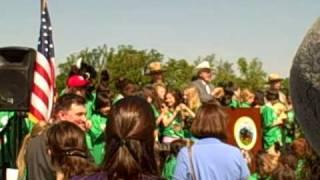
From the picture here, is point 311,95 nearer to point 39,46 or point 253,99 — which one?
point 39,46

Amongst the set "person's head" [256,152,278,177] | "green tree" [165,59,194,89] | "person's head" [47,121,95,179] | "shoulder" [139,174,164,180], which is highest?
"green tree" [165,59,194,89]

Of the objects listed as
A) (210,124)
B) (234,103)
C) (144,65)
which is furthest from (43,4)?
(144,65)

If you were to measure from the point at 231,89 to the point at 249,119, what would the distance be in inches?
47.7

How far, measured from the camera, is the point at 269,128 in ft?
37.1

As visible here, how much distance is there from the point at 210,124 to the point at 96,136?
10.7ft

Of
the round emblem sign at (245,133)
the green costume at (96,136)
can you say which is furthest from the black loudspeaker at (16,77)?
the round emblem sign at (245,133)

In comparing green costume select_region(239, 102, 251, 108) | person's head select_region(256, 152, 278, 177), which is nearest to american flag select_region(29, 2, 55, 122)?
person's head select_region(256, 152, 278, 177)

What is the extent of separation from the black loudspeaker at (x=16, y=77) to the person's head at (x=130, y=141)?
4502 millimetres

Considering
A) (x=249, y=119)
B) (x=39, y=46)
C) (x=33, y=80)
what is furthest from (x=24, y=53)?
(x=249, y=119)

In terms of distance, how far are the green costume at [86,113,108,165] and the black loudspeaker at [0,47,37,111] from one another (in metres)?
0.75

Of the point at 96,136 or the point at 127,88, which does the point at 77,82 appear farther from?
the point at 96,136

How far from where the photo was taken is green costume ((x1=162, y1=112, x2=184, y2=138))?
31.9 feet

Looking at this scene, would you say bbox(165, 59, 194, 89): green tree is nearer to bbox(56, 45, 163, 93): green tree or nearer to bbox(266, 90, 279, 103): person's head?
bbox(56, 45, 163, 93): green tree

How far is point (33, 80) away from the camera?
8031mm
